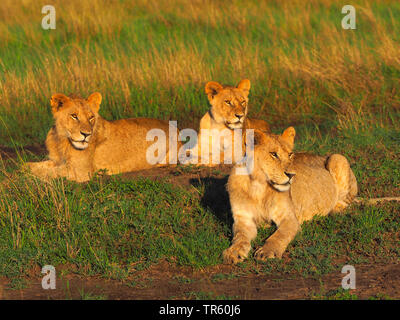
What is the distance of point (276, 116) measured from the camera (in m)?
10.5

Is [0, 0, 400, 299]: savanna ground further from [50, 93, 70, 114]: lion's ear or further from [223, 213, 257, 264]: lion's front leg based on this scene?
[50, 93, 70, 114]: lion's ear

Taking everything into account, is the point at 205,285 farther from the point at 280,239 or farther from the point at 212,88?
the point at 212,88

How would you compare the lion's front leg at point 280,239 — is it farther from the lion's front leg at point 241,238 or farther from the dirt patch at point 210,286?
the dirt patch at point 210,286

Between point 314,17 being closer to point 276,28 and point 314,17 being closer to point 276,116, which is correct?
point 276,28

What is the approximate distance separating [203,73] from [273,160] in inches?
221

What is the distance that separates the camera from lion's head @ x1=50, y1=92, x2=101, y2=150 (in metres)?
7.43

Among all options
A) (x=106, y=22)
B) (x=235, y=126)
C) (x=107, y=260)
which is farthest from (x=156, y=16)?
(x=107, y=260)

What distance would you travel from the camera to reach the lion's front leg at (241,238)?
17.8 feet

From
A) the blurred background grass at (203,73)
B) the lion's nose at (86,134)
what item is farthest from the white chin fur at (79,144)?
the blurred background grass at (203,73)

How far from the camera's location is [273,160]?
5.51m

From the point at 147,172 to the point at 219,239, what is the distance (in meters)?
2.05

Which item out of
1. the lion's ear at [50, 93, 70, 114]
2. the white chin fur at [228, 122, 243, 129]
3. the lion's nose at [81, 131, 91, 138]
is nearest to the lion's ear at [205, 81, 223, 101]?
the white chin fur at [228, 122, 243, 129]

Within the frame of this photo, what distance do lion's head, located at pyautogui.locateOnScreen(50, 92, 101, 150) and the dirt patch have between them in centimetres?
238

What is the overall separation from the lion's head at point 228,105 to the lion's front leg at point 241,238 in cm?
241
